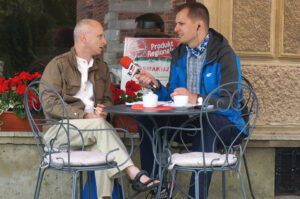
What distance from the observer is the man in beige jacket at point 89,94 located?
11.9ft

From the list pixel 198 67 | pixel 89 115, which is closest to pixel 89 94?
pixel 89 115

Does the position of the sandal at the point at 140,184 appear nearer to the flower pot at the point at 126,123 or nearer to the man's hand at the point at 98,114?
the man's hand at the point at 98,114

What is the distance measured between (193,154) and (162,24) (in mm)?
4176

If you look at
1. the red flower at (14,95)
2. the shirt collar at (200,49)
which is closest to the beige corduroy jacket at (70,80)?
the red flower at (14,95)

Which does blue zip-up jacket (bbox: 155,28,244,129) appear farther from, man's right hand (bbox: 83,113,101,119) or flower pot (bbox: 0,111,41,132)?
flower pot (bbox: 0,111,41,132)

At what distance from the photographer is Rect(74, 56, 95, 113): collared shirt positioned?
13.5 ft

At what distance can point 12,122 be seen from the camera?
4516 millimetres

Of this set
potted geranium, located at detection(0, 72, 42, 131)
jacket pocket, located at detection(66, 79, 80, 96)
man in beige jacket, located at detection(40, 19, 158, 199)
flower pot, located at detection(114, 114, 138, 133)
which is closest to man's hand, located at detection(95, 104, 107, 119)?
man in beige jacket, located at detection(40, 19, 158, 199)

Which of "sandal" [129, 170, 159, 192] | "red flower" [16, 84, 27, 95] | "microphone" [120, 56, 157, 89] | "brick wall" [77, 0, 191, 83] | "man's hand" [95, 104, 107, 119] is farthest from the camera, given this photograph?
"brick wall" [77, 0, 191, 83]

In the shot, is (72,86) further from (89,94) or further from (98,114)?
(98,114)

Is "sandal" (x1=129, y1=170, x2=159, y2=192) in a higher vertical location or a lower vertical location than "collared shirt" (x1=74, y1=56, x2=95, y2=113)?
lower

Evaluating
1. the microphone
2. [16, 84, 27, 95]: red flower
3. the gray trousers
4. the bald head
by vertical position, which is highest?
the bald head

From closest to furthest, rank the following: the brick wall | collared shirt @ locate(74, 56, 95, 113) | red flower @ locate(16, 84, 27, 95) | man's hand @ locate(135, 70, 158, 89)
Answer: man's hand @ locate(135, 70, 158, 89) → collared shirt @ locate(74, 56, 95, 113) → red flower @ locate(16, 84, 27, 95) → the brick wall

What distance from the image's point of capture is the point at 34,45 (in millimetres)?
11078
